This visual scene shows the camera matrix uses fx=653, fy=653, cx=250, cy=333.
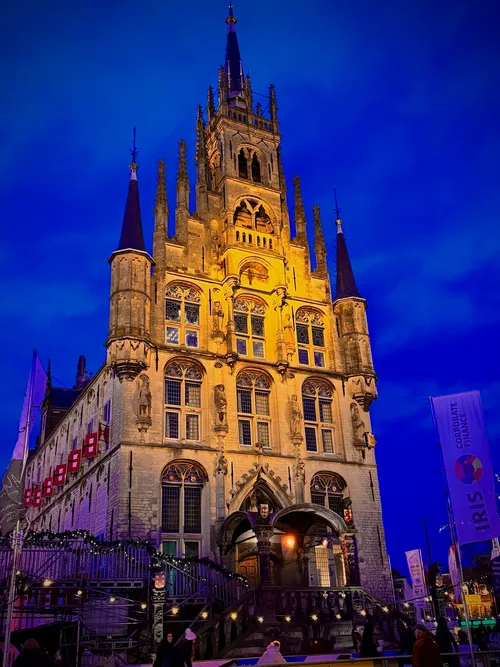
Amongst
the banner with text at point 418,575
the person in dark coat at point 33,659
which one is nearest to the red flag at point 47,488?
the banner with text at point 418,575

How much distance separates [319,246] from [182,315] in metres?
10.2

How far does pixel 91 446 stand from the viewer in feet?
99.0

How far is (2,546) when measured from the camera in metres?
21.5

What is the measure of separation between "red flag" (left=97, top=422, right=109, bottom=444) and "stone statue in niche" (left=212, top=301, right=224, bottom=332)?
709 centimetres

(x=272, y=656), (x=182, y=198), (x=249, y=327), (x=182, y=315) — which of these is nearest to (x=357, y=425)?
(x=249, y=327)

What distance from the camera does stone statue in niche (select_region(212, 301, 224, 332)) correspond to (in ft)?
107

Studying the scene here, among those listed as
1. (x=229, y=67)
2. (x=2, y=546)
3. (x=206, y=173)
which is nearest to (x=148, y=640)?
(x=2, y=546)

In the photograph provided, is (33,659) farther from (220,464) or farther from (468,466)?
(220,464)

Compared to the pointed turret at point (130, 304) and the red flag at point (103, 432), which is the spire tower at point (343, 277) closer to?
the pointed turret at point (130, 304)

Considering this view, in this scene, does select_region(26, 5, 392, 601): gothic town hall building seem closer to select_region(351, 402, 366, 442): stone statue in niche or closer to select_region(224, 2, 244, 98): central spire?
select_region(351, 402, 366, 442): stone statue in niche

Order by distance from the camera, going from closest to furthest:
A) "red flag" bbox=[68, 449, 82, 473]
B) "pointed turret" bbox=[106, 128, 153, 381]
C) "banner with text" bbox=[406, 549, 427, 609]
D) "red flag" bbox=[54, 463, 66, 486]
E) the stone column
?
the stone column
"banner with text" bbox=[406, 549, 427, 609]
"pointed turret" bbox=[106, 128, 153, 381]
"red flag" bbox=[68, 449, 82, 473]
"red flag" bbox=[54, 463, 66, 486]

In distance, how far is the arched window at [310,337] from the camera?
116 ft

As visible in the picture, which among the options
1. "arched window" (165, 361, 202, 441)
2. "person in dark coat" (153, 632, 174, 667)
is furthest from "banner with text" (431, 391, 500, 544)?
"arched window" (165, 361, 202, 441)

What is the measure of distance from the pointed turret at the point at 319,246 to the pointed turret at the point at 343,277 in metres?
0.95
